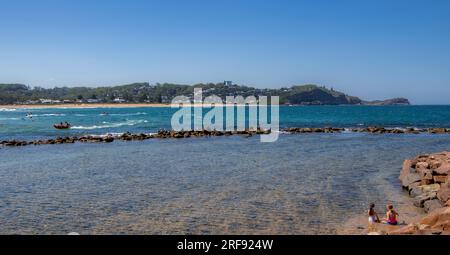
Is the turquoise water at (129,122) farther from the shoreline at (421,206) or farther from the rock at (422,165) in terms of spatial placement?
the shoreline at (421,206)

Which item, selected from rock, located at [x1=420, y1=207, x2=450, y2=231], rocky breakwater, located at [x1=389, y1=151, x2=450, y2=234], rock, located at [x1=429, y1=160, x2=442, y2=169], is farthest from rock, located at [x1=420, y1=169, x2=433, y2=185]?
rock, located at [x1=420, y1=207, x2=450, y2=231]

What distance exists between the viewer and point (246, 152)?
3862cm

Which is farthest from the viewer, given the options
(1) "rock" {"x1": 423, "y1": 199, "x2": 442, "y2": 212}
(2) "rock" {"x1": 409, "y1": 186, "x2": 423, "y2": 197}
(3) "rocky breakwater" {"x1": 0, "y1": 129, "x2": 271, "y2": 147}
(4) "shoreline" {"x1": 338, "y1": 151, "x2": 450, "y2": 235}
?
A: (3) "rocky breakwater" {"x1": 0, "y1": 129, "x2": 271, "y2": 147}

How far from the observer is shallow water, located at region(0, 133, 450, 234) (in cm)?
1577

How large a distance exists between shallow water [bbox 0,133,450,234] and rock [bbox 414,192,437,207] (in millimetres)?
758

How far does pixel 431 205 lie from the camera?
689 inches

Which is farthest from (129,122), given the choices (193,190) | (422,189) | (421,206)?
(421,206)

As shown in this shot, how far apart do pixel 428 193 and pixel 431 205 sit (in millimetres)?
2102

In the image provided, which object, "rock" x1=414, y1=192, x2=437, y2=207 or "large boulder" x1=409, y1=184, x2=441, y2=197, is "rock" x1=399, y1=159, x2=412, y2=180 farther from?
"rock" x1=414, y1=192, x2=437, y2=207

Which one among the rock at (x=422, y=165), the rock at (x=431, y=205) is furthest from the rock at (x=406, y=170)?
the rock at (x=431, y=205)

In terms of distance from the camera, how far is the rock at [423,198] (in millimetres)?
18503

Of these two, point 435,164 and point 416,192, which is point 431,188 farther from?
point 435,164

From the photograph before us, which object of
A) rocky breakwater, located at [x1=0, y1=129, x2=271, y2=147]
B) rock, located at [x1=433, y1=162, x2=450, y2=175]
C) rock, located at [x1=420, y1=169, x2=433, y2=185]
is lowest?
rocky breakwater, located at [x1=0, y1=129, x2=271, y2=147]
